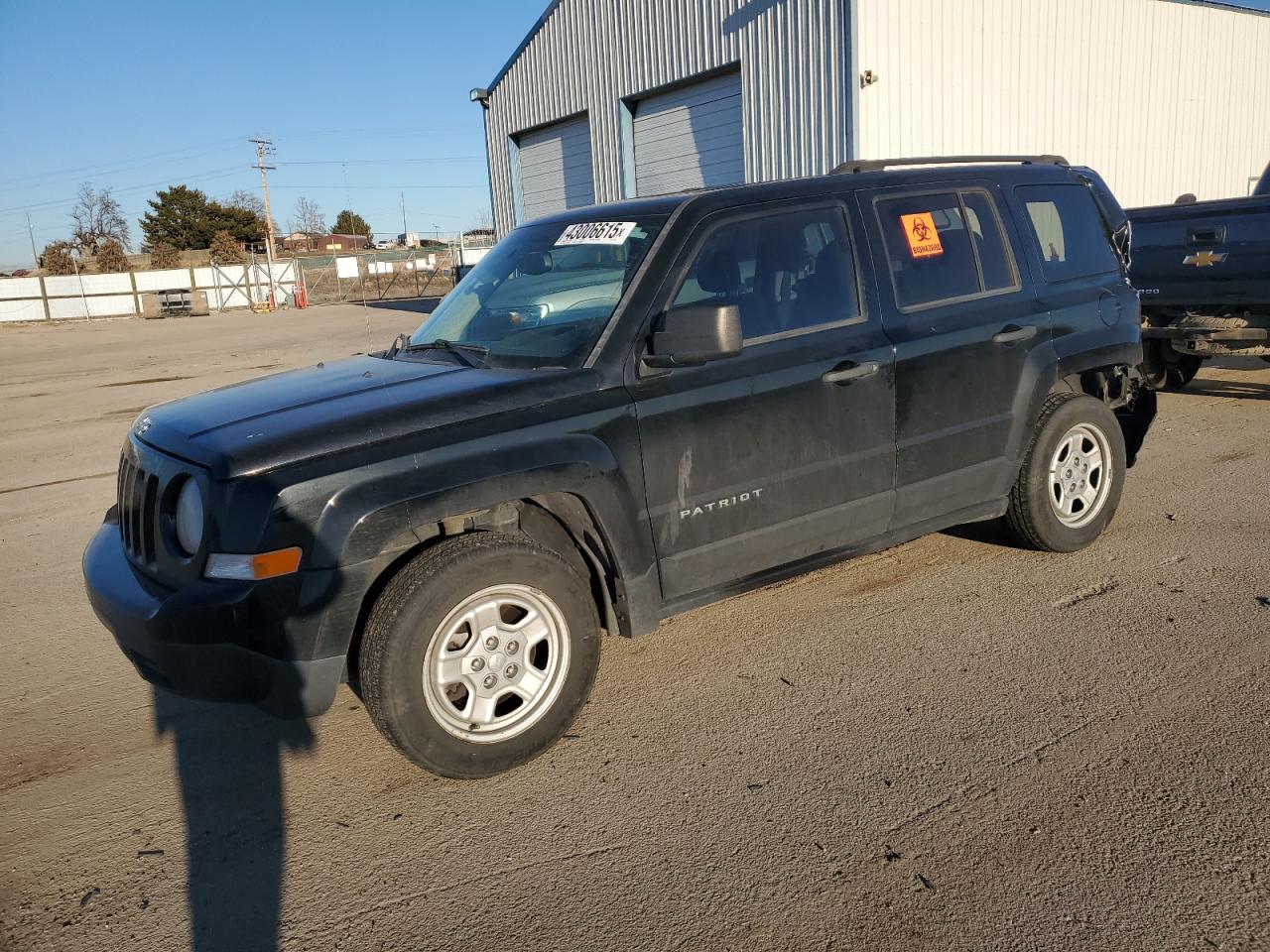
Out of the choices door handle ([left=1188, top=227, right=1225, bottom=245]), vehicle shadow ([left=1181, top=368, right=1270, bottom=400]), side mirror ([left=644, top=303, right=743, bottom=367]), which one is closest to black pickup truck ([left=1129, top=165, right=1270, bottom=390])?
door handle ([left=1188, top=227, right=1225, bottom=245])

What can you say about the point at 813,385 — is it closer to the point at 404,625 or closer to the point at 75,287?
the point at 404,625

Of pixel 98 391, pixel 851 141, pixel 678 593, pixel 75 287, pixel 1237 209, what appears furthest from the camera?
pixel 75 287

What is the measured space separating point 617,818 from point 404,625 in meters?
0.90

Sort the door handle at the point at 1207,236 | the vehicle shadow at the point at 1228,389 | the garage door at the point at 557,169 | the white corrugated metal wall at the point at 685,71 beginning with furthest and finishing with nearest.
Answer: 1. the garage door at the point at 557,169
2. the white corrugated metal wall at the point at 685,71
3. the vehicle shadow at the point at 1228,389
4. the door handle at the point at 1207,236

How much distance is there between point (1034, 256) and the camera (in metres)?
4.68

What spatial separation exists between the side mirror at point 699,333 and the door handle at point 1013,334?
5.37 ft

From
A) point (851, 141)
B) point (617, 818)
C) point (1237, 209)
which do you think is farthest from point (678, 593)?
point (851, 141)

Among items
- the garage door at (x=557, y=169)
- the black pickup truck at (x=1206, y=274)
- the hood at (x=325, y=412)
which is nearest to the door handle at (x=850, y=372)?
the hood at (x=325, y=412)

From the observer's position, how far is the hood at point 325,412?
9.75ft

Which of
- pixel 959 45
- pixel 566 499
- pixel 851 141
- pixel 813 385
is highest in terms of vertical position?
pixel 959 45

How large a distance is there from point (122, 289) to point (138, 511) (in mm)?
49012

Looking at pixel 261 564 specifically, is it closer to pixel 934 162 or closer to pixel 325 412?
pixel 325 412

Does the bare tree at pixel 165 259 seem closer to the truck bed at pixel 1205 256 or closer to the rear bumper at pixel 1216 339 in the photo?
the truck bed at pixel 1205 256

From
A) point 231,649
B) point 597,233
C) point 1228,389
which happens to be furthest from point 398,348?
point 1228,389
